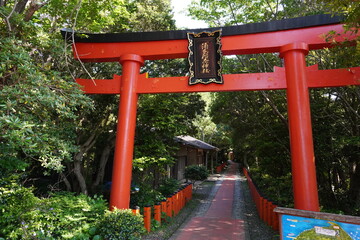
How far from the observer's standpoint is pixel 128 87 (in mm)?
6047

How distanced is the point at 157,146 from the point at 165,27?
18.5 feet

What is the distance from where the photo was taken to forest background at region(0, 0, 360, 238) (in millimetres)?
4113

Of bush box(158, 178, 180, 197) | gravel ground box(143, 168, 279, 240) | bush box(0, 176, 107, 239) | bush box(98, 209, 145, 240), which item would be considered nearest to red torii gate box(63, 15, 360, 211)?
bush box(98, 209, 145, 240)

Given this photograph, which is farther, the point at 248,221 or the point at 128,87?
the point at 248,221

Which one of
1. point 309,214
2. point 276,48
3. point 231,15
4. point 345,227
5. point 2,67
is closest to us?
point 345,227

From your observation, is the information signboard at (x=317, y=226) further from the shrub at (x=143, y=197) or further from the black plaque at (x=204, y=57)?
the shrub at (x=143, y=197)

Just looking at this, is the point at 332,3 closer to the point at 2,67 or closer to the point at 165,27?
the point at 2,67

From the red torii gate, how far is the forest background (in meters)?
0.56

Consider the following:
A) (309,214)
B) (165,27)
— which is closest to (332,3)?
(309,214)

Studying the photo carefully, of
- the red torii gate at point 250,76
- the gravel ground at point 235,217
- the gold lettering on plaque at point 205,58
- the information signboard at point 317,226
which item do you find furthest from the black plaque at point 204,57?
the gravel ground at point 235,217

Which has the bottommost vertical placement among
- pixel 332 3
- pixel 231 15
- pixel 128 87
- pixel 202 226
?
pixel 202 226

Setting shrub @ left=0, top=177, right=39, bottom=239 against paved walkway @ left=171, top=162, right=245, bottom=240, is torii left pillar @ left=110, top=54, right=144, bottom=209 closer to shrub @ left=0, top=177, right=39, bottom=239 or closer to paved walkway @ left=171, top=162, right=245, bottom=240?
shrub @ left=0, top=177, right=39, bottom=239

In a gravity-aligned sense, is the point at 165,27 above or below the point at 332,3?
above

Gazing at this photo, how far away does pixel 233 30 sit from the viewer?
599cm
